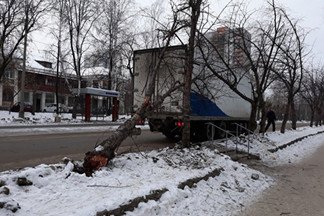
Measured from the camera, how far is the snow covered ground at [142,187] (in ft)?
17.4

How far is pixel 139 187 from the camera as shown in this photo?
6.63 metres

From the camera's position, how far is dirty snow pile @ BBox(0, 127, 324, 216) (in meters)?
5.30

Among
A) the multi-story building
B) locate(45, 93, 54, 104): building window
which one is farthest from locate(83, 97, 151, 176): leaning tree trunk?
locate(45, 93, 54, 104): building window

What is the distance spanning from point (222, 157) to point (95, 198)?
625cm

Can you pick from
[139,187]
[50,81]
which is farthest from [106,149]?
[50,81]

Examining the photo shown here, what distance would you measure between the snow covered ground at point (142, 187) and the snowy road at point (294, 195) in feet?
1.01

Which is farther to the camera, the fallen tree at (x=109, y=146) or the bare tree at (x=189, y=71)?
the bare tree at (x=189, y=71)

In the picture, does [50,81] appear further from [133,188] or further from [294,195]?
[133,188]

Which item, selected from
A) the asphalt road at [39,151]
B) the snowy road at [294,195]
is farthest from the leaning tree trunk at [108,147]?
the snowy road at [294,195]

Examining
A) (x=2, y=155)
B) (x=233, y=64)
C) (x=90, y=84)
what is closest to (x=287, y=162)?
(x=233, y=64)

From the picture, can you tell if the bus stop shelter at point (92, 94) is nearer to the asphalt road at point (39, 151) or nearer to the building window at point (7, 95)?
the asphalt road at point (39, 151)

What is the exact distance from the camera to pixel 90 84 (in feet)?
214

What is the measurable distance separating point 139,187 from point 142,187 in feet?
0.17

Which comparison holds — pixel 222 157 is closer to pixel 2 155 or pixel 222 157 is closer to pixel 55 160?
pixel 55 160
